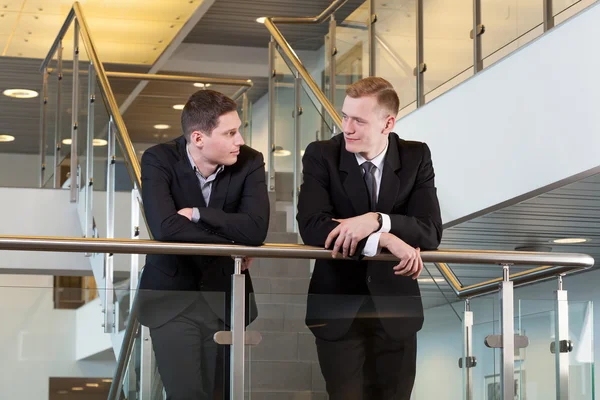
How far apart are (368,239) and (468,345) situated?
54 centimetres

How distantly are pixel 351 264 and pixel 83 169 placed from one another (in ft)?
14.8

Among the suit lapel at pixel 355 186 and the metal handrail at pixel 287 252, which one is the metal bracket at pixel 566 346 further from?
the suit lapel at pixel 355 186

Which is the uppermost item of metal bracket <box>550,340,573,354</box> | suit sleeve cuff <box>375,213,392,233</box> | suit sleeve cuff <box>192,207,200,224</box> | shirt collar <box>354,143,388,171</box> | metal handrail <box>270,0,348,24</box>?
metal handrail <box>270,0,348,24</box>

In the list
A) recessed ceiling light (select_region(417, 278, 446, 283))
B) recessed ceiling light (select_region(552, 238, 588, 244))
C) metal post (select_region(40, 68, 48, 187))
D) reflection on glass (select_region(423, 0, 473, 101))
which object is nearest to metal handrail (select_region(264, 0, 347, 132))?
reflection on glass (select_region(423, 0, 473, 101))

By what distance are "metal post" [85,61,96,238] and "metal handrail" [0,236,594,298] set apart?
157 inches

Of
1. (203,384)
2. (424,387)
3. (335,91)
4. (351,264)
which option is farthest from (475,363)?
(335,91)

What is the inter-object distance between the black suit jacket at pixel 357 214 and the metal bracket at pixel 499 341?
11.8 inches

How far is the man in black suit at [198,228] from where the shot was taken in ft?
10.2

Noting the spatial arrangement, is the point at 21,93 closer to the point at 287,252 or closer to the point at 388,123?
the point at 388,123

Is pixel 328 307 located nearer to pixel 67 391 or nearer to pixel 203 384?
pixel 203 384

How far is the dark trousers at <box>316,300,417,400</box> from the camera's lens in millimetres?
3203

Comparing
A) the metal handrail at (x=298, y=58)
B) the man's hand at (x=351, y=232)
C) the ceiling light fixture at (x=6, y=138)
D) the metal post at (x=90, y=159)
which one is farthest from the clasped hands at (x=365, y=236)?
the ceiling light fixture at (x=6, y=138)

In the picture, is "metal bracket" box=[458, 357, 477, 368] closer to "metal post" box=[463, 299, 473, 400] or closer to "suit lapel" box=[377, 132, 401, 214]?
"metal post" box=[463, 299, 473, 400]

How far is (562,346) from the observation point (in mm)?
3486
